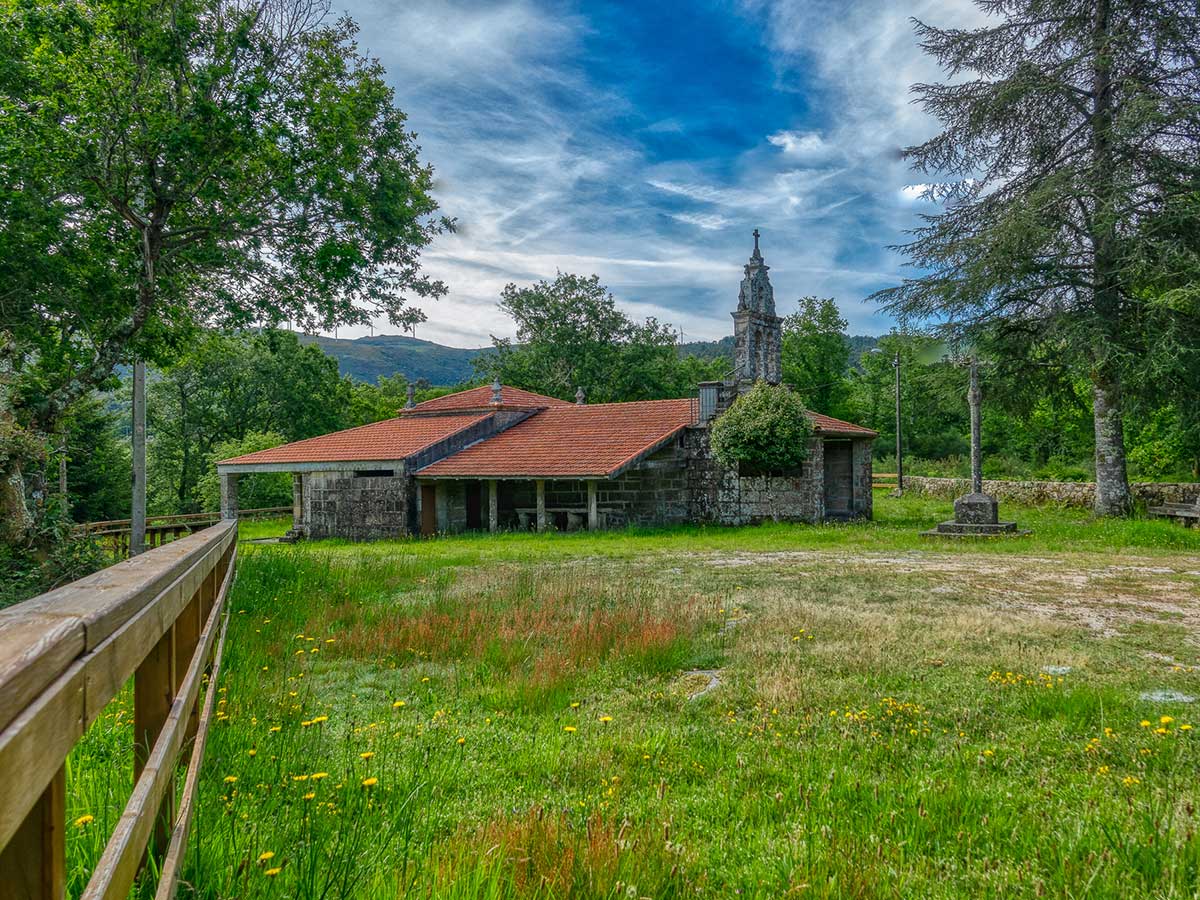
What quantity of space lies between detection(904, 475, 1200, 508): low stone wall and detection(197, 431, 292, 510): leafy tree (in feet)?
105

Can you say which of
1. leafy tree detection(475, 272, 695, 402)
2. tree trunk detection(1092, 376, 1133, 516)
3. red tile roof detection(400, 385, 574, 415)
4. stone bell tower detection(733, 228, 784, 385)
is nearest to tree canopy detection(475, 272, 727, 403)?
leafy tree detection(475, 272, 695, 402)

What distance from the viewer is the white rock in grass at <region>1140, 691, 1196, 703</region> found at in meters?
5.02

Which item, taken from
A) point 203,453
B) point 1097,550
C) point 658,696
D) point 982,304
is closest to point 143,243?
point 658,696

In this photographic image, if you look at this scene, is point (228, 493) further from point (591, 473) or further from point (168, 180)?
point (168, 180)

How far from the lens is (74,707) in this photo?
96 centimetres

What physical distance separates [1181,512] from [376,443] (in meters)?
Result: 22.6

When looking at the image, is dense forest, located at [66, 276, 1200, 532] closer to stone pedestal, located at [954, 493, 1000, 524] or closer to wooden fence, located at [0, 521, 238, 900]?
stone pedestal, located at [954, 493, 1000, 524]

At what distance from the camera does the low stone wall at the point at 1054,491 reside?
19.9 meters

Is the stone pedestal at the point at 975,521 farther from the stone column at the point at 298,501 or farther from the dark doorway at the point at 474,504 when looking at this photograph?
the stone column at the point at 298,501

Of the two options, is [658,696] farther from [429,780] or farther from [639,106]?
[639,106]

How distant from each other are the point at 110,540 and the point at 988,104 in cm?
2723

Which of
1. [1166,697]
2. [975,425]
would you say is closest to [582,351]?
[975,425]

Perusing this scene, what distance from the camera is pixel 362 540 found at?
22672 mm

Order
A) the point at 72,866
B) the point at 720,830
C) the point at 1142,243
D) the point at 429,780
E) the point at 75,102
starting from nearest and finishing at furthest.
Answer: the point at 72,866, the point at 720,830, the point at 429,780, the point at 75,102, the point at 1142,243
